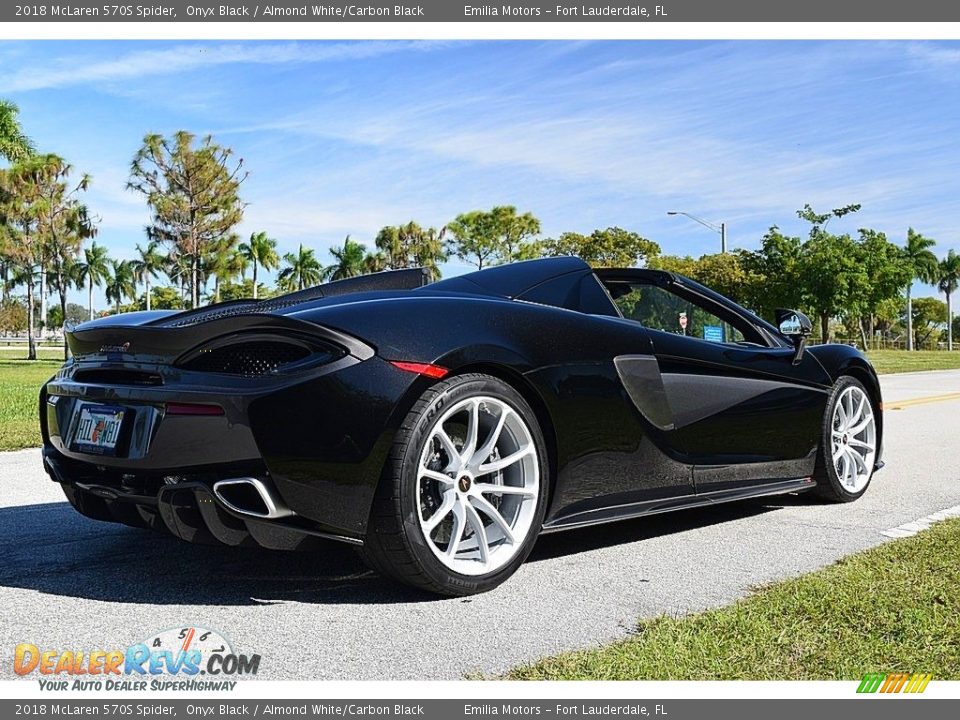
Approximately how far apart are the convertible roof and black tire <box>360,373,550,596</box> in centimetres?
60

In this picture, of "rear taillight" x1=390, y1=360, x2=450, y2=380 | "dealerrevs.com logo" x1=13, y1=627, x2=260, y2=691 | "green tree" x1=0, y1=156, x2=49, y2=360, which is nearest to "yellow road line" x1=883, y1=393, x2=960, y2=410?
"rear taillight" x1=390, y1=360, x2=450, y2=380

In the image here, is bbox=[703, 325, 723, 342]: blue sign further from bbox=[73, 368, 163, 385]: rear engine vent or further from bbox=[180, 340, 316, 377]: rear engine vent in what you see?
bbox=[73, 368, 163, 385]: rear engine vent

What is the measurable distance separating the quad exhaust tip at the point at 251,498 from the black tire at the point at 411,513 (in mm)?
318

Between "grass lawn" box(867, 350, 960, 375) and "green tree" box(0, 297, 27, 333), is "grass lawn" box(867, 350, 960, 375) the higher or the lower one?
the lower one

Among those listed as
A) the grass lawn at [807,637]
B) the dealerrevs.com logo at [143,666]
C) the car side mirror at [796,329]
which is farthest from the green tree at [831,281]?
the dealerrevs.com logo at [143,666]

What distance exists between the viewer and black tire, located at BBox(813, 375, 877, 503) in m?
5.38

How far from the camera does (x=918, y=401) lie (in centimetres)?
1445

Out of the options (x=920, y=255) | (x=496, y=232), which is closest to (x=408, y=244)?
(x=496, y=232)

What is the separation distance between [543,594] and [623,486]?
634mm

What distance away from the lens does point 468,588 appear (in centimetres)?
355

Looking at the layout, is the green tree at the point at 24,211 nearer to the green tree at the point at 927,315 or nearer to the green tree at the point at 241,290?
the green tree at the point at 241,290

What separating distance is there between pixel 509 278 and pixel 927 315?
428ft

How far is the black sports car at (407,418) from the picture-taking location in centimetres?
323

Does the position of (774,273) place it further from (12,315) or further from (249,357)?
(12,315)
